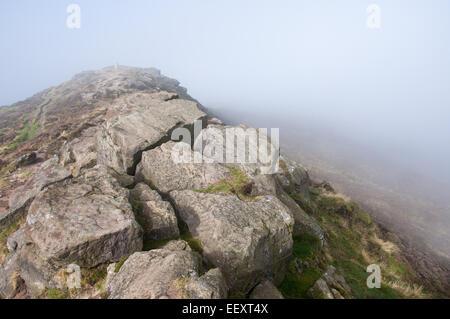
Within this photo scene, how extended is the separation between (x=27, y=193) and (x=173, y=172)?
10.0 meters

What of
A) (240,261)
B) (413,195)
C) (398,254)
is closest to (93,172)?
(240,261)

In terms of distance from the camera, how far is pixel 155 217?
10.3 meters

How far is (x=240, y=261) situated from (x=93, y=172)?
30.5 feet

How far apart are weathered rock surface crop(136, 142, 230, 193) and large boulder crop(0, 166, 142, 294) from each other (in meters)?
3.88

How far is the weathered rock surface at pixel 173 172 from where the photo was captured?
531 inches

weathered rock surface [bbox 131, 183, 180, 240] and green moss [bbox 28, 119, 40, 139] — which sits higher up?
weathered rock surface [bbox 131, 183, 180, 240]

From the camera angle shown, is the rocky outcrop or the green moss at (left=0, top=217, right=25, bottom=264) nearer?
the rocky outcrop

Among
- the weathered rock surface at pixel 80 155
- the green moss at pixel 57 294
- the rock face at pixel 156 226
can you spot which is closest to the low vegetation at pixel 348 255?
the rock face at pixel 156 226

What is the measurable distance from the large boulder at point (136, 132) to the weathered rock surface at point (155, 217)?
4.73 meters

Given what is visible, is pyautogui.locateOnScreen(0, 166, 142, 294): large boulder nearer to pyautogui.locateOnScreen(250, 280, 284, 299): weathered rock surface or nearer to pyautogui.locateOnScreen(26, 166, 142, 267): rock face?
pyautogui.locateOnScreen(26, 166, 142, 267): rock face

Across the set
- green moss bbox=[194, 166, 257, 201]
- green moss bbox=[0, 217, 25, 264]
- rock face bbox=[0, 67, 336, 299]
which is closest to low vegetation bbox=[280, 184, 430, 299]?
rock face bbox=[0, 67, 336, 299]

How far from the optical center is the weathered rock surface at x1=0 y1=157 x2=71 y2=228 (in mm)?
12898
